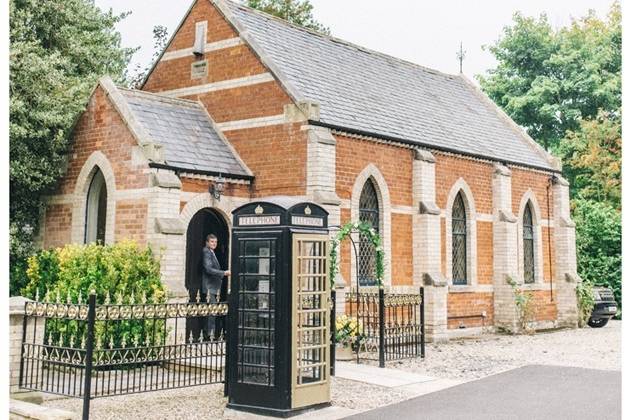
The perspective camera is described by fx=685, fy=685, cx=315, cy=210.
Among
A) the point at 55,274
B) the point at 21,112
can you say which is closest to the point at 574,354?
the point at 55,274

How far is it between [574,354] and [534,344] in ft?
8.27

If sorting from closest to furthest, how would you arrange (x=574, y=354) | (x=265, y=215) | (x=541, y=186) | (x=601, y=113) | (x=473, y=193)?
(x=265, y=215) < (x=574, y=354) < (x=473, y=193) < (x=541, y=186) < (x=601, y=113)

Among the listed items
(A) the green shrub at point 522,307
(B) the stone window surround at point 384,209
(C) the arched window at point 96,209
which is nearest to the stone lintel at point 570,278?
(A) the green shrub at point 522,307

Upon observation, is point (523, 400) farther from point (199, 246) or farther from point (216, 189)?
point (199, 246)

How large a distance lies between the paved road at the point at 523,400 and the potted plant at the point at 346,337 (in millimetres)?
3057

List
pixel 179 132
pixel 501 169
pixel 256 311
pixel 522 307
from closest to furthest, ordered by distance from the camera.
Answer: pixel 256 311 < pixel 179 132 < pixel 522 307 < pixel 501 169

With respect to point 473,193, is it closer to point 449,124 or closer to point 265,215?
point 449,124

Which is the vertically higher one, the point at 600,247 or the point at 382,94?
the point at 382,94

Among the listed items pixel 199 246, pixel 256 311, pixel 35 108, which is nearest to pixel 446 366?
pixel 256 311

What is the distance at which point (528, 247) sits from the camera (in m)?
25.6

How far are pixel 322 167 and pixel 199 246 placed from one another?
143 inches

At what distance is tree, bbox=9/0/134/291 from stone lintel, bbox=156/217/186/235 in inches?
154

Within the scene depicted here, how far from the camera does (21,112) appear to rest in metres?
16.1

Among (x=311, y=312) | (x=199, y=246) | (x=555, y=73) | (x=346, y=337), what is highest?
(x=555, y=73)
